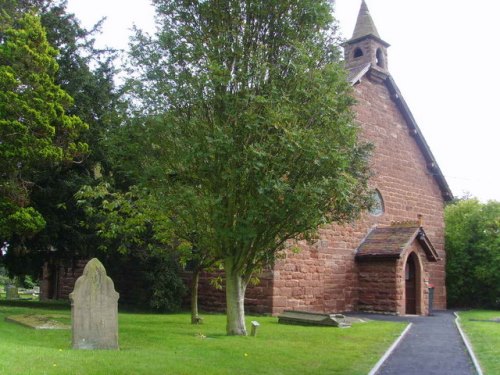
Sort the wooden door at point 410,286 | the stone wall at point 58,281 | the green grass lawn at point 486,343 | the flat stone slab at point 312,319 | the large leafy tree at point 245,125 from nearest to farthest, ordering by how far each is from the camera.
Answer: the green grass lawn at point 486,343 < the large leafy tree at point 245,125 < the flat stone slab at point 312,319 < the wooden door at point 410,286 < the stone wall at point 58,281

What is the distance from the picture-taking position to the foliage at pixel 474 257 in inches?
1212

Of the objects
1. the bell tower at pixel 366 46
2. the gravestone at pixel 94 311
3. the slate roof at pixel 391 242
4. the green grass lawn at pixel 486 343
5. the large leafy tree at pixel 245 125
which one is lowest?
the green grass lawn at pixel 486 343

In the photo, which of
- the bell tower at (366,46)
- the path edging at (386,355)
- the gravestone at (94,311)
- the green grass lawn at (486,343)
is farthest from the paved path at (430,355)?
the bell tower at (366,46)

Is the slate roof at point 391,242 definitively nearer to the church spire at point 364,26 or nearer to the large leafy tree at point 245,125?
the church spire at point 364,26

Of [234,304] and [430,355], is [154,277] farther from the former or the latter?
[430,355]

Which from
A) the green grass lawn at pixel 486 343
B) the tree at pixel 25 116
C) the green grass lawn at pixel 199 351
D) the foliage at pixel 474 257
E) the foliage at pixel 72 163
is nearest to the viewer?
the green grass lawn at pixel 199 351

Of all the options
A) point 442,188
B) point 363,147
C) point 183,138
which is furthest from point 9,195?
point 442,188

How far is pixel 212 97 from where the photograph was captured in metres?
13.6

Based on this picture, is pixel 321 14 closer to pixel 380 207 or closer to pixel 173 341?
pixel 173 341

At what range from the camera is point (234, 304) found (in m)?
14.5

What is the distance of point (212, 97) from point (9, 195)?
27.0ft

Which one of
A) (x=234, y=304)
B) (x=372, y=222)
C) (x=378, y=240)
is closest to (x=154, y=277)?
(x=234, y=304)

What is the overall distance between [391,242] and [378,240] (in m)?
0.96

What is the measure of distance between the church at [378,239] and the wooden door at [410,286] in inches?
1.7
